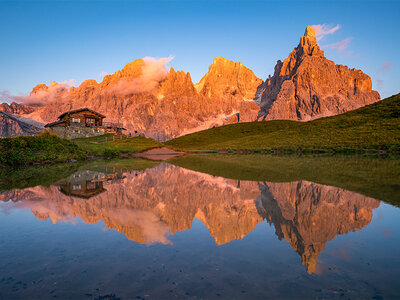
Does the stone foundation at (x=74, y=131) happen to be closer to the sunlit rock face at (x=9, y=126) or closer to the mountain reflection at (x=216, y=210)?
the sunlit rock face at (x=9, y=126)

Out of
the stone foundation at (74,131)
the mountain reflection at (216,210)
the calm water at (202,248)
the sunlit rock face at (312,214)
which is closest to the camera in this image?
the calm water at (202,248)

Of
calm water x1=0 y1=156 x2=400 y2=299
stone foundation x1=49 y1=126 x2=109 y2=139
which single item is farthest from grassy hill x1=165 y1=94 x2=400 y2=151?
stone foundation x1=49 y1=126 x2=109 y2=139

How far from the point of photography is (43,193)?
9.88 meters

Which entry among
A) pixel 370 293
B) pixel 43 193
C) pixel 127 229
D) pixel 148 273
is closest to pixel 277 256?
pixel 370 293

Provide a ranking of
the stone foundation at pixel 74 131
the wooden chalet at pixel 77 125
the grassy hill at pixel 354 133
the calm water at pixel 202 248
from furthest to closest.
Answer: the wooden chalet at pixel 77 125 → the stone foundation at pixel 74 131 → the grassy hill at pixel 354 133 → the calm water at pixel 202 248

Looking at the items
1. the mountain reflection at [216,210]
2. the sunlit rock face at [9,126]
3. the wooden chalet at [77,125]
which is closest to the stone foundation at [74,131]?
the wooden chalet at [77,125]

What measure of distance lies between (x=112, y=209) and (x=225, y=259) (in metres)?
4.45

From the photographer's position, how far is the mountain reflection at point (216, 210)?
5.30 m

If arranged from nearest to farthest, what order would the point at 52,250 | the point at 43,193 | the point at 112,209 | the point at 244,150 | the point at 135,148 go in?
the point at 52,250 < the point at 112,209 < the point at 43,193 < the point at 135,148 < the point at 244,150

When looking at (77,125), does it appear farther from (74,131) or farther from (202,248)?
(202,248)

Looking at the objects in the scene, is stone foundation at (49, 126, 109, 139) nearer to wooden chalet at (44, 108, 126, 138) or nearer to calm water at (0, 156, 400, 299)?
wooden chalet at (44, 108, 126, 138)

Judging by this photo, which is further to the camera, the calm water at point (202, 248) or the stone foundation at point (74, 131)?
the stone foundation at point (74, 131)

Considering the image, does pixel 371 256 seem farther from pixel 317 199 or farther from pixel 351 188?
pixel 351 188

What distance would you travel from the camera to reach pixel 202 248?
15.1 feet
